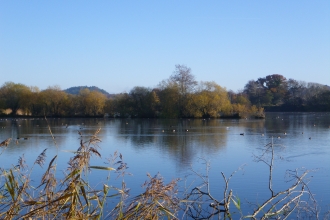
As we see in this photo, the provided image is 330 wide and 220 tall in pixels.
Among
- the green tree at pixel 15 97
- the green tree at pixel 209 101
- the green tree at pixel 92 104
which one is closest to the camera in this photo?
the green tree at pixel 209 101

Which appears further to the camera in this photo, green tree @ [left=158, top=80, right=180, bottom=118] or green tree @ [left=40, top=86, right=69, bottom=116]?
green tree @ [left=40, top=86, right=69, bottom=116]

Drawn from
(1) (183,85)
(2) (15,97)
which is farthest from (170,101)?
(2) (15,97)

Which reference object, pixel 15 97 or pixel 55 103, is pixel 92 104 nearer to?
pixel 55 103

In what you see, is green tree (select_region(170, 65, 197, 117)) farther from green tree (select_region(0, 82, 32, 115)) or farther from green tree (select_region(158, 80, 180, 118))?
green tree (select_region(0, 82, 32, 115))

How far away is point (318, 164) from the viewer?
12375mm

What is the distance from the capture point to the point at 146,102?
157ft

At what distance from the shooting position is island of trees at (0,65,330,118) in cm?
4566

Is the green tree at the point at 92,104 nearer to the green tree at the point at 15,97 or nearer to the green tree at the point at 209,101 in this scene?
the green tree at the point at 15,97

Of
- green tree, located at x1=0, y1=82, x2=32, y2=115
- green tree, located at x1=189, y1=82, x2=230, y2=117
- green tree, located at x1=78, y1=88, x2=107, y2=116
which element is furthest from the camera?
green tree, located at x1=0, y1=82, x2=32, y2=115

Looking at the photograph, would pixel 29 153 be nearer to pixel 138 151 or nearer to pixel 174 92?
pixel 138 151

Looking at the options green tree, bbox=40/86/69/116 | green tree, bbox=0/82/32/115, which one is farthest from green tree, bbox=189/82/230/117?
green tree, bbox=0/82/32/115

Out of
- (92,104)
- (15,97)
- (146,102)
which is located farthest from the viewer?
(15,97)

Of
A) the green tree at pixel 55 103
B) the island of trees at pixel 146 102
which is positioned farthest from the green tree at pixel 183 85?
the green tree at pixel 55 103

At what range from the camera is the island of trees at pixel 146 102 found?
4566 centimetres
